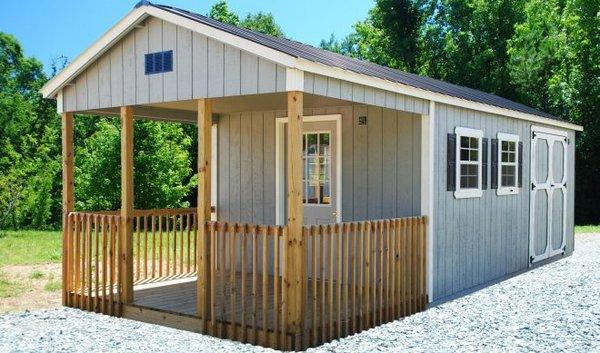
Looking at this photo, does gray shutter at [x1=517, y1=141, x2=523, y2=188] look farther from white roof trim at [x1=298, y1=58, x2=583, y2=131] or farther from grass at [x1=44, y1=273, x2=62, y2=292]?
grass at [x1=44, y1=273, x2=62, y2=292]

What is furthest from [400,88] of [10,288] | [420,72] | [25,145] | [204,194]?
[25,145]

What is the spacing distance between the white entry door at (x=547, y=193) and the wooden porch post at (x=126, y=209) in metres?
6.80

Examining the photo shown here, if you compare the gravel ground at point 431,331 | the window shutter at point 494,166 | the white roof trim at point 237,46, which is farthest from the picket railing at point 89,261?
the window shutter at point 494,166

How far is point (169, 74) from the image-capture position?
654cm

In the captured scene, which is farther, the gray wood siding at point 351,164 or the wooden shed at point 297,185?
the gray wood siding at point 351,164

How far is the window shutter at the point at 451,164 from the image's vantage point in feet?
26.2

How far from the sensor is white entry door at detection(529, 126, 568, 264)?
425 inches

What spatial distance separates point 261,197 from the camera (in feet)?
30.2

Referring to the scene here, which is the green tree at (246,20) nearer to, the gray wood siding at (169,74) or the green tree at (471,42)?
the green tree at (471,42)

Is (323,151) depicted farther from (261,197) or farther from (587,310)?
(587,310)

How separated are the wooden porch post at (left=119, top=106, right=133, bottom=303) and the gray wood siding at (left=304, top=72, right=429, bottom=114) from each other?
2.44m

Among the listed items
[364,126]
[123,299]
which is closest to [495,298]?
[364,126]

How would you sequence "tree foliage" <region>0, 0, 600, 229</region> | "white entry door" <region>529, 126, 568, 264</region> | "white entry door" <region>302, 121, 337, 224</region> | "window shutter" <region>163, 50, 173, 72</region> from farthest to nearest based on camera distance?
"tree foliage" <region>0, 0, 600, 229</region>, "white entry door" <region>529, 126, 568, 264</region>, "white entry door" <region>302, 121, 337, 224</region>, "window shutter" <region>163, 50, 173, 72</region>

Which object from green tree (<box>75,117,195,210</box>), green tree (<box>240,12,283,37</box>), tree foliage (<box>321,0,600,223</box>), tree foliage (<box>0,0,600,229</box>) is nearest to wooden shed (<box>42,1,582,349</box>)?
green tree (<box>75,117,195,210</box>)
